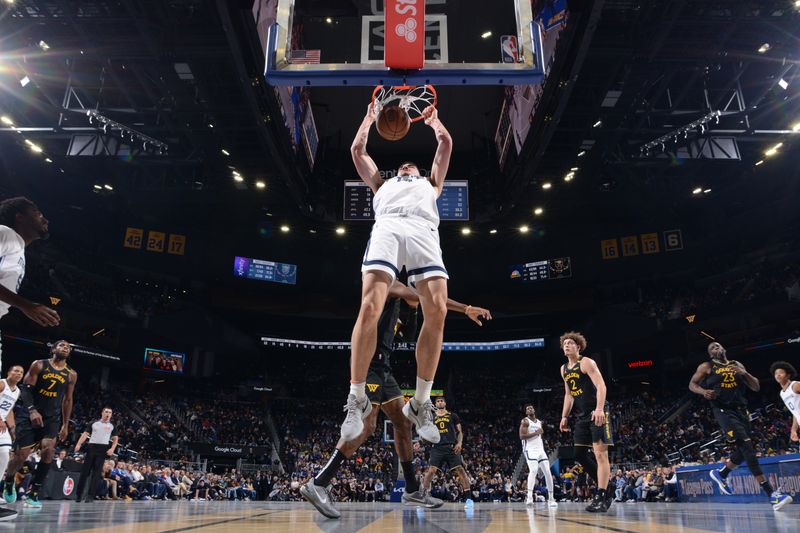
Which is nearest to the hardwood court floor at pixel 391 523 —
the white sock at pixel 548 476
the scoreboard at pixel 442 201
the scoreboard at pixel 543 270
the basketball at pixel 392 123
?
the basketball at pixel 392 123

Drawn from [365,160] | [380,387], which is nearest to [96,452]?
[380,387]

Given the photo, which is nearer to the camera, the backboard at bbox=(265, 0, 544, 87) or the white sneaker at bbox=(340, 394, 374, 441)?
the white sneaker at bbox=(340, 394, 374, 441)

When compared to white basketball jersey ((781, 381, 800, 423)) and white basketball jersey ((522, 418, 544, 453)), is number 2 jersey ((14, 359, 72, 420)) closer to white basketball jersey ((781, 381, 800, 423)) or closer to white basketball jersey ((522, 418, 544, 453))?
white basketball jersey ((522, 418, 544, 453))

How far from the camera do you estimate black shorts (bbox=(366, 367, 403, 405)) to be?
17.4 feet

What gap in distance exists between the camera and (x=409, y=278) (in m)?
4.08

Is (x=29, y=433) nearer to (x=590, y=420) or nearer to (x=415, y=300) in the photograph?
(x=415, y=300)

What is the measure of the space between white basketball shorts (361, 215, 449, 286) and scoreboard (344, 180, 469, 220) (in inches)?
522

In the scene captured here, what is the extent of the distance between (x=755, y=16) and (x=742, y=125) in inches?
211

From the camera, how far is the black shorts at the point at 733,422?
795cm

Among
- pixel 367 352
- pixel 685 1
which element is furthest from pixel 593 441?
pixel 685 1

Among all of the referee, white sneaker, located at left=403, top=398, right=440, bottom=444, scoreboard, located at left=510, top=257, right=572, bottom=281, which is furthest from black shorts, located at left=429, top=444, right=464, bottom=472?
scoreboard, located at left=510, top=257, right=572, bottom=281

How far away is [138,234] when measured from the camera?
27406 millimetres

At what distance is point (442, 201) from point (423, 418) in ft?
45.4

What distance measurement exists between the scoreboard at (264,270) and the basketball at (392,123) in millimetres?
24863
